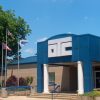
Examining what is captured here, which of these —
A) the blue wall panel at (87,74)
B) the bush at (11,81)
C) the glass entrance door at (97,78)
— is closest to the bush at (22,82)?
the bush at (11,81)

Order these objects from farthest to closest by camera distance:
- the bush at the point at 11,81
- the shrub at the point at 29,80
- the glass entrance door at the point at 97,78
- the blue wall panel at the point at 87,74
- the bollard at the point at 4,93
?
the shrub at the point at 29,80 < the bush at the point at 11,81 < the glass entrance door at the point at 97,78 < the bollard at the point at 4,93 < the blue wall panel at the point at 87,74

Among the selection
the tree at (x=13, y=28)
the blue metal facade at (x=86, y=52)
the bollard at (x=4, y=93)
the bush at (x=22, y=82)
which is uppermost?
the tree at (x=13, y=28)

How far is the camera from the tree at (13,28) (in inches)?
2213

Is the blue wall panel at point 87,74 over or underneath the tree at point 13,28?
underneath

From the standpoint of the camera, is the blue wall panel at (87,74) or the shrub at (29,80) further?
the shrub at (29,80)

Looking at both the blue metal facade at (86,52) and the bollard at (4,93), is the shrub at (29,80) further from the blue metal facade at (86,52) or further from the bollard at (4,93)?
the blue metal facade at (86,52)

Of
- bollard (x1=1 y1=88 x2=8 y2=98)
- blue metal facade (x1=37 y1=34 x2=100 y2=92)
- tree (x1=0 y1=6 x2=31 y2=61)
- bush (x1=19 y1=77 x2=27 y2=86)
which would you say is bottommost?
bollard (x1=1 y1=88 x2=8 y2=98)

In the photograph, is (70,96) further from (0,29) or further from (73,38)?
(0,29)

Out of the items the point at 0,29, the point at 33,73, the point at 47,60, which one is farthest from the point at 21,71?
the point at 47,60

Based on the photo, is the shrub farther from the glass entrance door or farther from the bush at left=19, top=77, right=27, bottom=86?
the glass entrance door

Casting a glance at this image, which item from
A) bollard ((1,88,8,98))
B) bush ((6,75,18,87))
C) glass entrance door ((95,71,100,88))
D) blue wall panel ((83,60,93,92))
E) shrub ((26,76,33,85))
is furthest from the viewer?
shrub ((26,76,33,85))

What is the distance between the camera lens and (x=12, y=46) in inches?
2304

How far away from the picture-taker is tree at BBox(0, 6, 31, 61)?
5622 centimetres

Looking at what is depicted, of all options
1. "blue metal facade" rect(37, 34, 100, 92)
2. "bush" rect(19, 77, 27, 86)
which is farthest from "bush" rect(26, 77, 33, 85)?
"blue metal facade" rect(37, 34, 100, 92)
